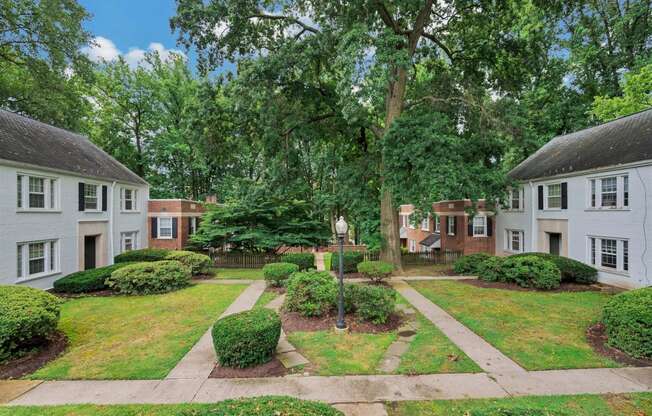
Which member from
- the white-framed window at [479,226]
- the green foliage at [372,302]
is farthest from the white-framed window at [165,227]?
the white-framed window at [479,226]

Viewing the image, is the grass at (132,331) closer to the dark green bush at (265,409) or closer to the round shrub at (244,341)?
the round shrub at (244,341)

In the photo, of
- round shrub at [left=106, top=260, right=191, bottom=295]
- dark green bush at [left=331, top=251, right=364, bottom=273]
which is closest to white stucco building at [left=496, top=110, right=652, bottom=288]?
dark green bush at [left=331, top=251, right=364, bottom=273]

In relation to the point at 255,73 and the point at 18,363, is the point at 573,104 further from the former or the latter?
the point at 18,363

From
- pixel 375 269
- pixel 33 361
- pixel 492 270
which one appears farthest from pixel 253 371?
pixel 492 270

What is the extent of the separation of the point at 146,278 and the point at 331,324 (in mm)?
8391

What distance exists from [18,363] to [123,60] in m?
28.3

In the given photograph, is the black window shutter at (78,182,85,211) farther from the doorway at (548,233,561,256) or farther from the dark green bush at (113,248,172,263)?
the doorway at (548,233,561,256)

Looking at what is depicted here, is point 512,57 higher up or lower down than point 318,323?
higher up

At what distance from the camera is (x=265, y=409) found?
305 cm

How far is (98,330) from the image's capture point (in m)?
8.10

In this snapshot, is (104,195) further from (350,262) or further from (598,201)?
(598,201)

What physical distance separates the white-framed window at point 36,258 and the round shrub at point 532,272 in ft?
65.8

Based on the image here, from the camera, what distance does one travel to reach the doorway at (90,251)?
1539 cm

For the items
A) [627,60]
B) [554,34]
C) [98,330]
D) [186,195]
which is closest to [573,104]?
[627,60]
